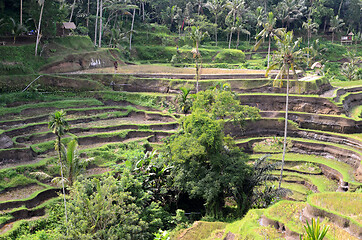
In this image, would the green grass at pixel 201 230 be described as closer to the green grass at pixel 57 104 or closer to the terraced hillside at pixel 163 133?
the terraced hillside at pixel 163 133

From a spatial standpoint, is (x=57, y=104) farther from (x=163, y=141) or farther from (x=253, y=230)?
(x=253, y=230)

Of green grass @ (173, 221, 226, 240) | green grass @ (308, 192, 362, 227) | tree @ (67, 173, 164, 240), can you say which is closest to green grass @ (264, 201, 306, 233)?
green grass @ (308, 192, 362, 227)

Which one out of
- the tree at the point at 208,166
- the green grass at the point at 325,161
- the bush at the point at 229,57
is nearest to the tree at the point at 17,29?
the tree at the point at 208,166

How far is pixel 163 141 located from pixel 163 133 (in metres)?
2.61

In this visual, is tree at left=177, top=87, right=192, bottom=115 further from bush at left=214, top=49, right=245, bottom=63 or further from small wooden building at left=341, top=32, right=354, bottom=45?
small wooden building at left=341, top=32, right=354, bottom=45

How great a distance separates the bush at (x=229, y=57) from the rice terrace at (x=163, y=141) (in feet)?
0.83

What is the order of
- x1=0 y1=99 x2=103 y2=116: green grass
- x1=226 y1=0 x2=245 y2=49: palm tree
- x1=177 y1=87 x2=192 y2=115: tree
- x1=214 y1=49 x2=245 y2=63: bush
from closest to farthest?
x1=0 y1=99 x2=103 y2=116: green grass → x1=177 y1=87 x2=192 y2=115: tree → x1=214 y1=49 x2=245 y2=63: bush → x1=226 y1=0 x2=245 y2=49: palm tree

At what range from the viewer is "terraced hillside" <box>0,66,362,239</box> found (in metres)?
15.8

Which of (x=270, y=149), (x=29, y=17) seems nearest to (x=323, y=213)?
(x=270, y=149)

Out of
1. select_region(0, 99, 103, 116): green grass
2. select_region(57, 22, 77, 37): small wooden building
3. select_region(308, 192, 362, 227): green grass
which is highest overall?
select_region(57, 22, 77, 37): small wooden building

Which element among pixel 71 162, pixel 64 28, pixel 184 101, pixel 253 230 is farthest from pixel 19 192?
pixel 64 28

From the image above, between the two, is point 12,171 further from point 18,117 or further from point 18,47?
point 18,47

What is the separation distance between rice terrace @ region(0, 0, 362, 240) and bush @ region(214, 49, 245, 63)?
253 mm

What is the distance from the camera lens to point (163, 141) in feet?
87.2
